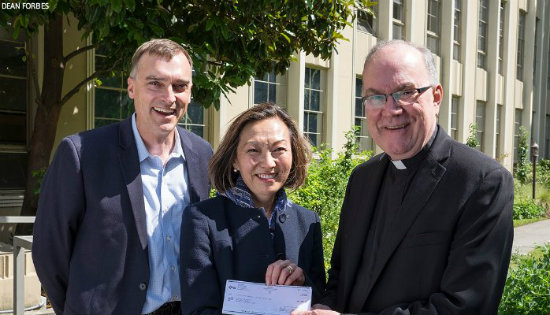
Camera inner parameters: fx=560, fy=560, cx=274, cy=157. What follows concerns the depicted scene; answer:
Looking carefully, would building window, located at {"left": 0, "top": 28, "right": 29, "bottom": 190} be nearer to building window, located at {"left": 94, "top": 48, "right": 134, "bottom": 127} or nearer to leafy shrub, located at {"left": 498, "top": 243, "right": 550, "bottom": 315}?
building window, located at {"left": 94, "top": 48, "right": 134, "bottom": 127}

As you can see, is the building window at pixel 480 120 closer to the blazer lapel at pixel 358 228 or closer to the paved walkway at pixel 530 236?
the paved walkway at pixel 530 236

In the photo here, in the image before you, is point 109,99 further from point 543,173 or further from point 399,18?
point 543,173

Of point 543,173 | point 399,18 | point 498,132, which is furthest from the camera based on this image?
point 498,132

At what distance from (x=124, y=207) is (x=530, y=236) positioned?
447 inches

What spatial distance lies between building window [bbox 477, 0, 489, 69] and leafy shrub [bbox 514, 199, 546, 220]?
32.3 ft

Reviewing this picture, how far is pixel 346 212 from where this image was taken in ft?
8.95

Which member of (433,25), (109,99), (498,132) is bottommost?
(498,132)

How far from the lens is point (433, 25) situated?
21375 mm

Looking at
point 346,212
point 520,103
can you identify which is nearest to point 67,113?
point 346,212

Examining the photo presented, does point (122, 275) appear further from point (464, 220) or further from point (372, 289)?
point (464, 220)

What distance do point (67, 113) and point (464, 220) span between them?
8.23 m

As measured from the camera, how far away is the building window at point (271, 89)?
42.7ft

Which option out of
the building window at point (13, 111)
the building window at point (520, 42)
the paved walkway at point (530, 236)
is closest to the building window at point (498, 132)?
the building window at point (520, 42)

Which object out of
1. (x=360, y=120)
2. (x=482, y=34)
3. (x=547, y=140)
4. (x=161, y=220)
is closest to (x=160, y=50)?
(x=161, y=220)
